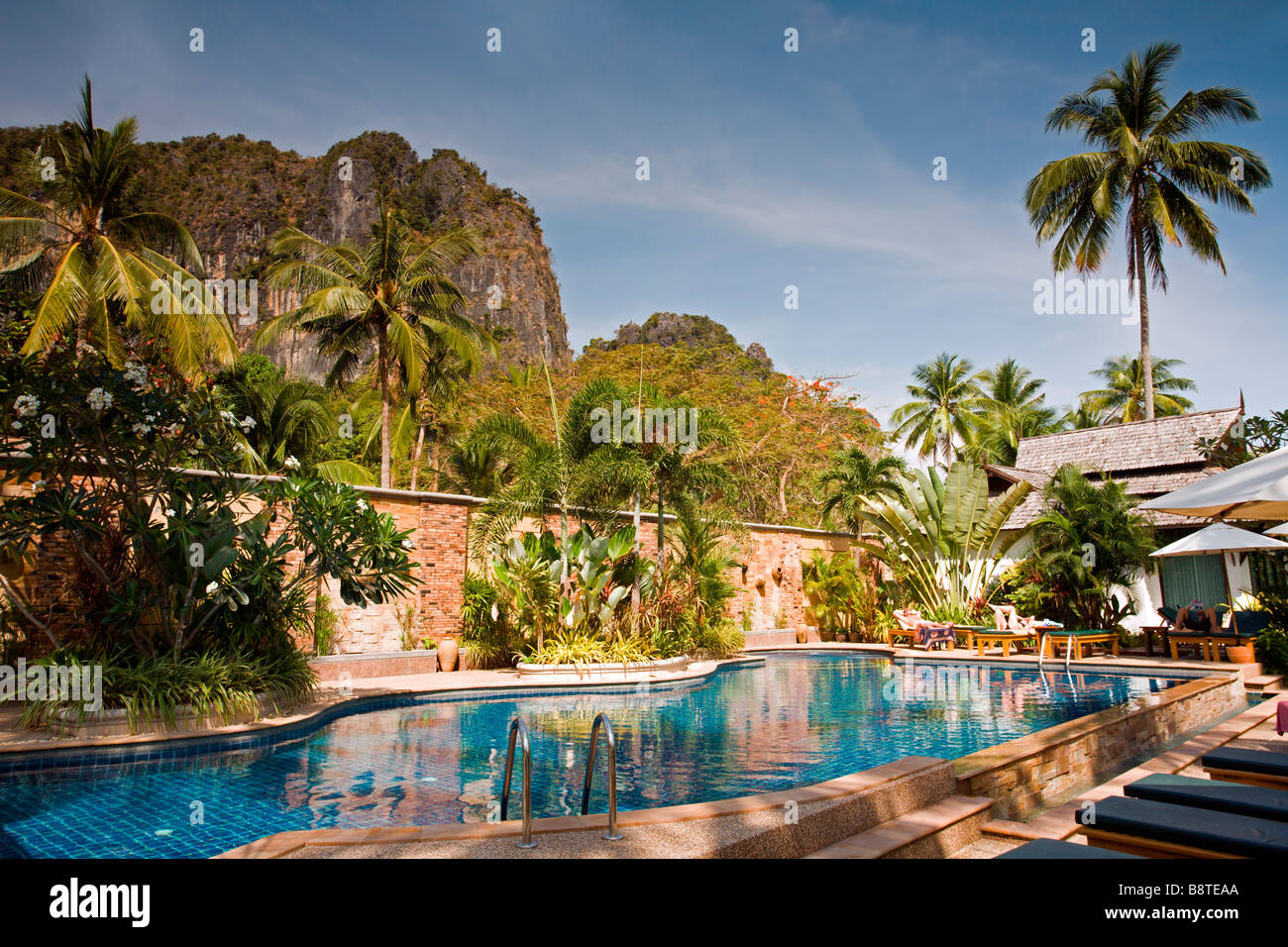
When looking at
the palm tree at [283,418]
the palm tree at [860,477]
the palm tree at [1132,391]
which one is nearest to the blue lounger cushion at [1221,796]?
the palm tree at [860,477]

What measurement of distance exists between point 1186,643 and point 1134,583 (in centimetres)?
429

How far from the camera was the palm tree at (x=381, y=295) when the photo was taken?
17922mm

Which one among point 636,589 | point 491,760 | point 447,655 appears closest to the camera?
point 491,760

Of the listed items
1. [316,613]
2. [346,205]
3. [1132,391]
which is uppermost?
[346,205]

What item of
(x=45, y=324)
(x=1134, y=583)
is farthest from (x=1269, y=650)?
(x=45, y=324)

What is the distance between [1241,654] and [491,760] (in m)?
11.4

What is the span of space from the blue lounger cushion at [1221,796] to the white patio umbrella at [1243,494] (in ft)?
11.9

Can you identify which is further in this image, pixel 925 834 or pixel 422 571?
pixel 422 571

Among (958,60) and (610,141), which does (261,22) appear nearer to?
(610,141)

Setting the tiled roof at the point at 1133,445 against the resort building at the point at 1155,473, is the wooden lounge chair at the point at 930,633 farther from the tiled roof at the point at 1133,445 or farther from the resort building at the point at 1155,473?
the tiled roof at the point at 1133,445

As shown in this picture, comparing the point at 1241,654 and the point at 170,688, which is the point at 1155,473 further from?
the point at 170,688

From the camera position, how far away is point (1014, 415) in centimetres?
3222

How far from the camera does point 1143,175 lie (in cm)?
2158

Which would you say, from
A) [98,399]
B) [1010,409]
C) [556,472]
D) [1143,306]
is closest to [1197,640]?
[556,472]
